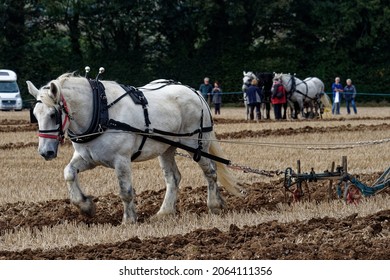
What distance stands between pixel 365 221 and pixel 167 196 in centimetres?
285

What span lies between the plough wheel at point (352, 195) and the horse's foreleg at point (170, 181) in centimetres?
213

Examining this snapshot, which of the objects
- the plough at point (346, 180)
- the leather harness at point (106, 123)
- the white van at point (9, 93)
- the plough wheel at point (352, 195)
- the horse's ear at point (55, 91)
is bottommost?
the white van at point (9, 93)

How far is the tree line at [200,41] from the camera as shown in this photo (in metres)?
54.2

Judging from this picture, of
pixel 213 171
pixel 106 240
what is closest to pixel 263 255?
pixel 106 240

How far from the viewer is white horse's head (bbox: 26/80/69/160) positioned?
458 inches

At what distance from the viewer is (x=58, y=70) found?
5509 centimetres

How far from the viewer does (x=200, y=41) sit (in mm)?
57188

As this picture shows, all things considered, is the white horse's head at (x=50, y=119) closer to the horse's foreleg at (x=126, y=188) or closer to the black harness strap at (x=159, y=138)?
the black harness strap at (x=159, y=138)

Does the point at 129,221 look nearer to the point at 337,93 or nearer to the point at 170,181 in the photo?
the point at 170,181

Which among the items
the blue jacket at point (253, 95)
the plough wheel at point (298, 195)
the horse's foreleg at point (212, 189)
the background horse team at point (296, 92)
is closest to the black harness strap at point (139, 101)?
the horse's foreleg at point (212, 189)

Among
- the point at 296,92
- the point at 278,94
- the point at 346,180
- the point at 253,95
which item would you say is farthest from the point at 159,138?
the point at 296,92

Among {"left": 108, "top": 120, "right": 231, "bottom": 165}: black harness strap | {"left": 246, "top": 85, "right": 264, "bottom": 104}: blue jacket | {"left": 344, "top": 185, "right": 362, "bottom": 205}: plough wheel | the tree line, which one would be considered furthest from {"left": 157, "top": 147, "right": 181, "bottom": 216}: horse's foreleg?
the tree line

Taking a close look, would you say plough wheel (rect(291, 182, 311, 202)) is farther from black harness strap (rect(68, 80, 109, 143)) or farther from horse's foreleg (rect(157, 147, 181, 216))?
black harness strap (rect(68, 80, 109, 143))

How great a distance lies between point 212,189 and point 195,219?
39.6 inches
